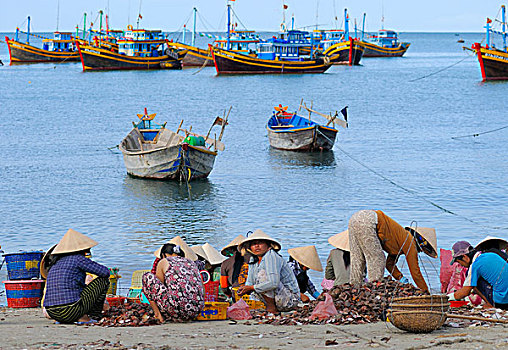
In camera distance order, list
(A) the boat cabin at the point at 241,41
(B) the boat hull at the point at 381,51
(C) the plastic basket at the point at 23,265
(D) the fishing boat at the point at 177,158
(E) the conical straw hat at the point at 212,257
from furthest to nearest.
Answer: (B) the boat hull at the point at 381,51
(A) the boat cabin at the point at 241,41
(D) the fishing boat at the point at 177,158
(E) the conical straw hat at the point at 212,257
(C) the plastic basket at the point at 23,265

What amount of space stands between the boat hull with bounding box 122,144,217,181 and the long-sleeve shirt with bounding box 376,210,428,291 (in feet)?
44.7

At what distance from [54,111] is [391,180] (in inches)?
1155

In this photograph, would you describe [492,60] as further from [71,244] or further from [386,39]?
[386,39]

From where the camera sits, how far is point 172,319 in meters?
7.12

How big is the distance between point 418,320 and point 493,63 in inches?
2317

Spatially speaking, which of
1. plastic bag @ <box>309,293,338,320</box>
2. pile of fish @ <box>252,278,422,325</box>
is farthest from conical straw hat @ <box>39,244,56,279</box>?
plastic bag @ <box>309,293,338,320</box>

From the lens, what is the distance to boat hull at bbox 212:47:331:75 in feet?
232

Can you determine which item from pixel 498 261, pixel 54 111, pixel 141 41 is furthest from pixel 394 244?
pixel 141 41

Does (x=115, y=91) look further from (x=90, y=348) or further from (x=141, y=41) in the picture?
(x=90, y=348)

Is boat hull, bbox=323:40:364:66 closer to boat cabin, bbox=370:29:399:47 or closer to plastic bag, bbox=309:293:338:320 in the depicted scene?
boat cabin, bbox=370:29:399:47

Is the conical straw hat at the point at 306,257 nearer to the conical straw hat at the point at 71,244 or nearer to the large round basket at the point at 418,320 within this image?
the large round basket at the point at 418,320

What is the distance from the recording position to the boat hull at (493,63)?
58.5 meters

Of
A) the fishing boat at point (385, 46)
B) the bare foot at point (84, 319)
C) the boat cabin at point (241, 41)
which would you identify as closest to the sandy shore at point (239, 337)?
the bare foot at point (84, 319)

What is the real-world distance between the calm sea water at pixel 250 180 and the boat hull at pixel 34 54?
4940cm
